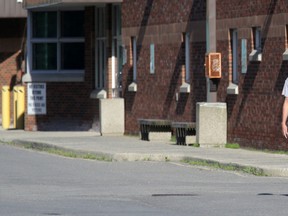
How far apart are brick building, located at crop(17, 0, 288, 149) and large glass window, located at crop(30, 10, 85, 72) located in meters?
0.03

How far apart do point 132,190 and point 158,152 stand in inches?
288

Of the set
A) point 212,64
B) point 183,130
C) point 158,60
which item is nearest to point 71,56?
point 158,60

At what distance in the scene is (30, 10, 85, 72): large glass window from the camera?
1490 inches

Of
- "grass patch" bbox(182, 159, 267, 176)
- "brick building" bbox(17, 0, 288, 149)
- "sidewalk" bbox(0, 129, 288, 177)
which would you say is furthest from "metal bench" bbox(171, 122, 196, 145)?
"grass patch" bbox(182, 159, 267, 176)

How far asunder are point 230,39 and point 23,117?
14.3 metres

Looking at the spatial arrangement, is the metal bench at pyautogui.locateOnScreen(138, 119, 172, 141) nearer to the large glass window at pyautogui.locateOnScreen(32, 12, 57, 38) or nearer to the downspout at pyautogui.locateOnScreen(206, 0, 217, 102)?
the downspout at pyautogui.locateOnScreen(206, 0, 217, 102)

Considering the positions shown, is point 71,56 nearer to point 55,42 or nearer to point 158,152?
point 55,42

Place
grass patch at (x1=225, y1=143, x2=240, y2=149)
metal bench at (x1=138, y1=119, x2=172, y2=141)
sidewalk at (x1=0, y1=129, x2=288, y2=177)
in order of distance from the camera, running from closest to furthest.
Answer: sidewalk at (x1=0, y1=129, x2=288, y2=177) < grass patch at (x1=225, y1=143, x2=240, y2=149) < metal bench at (x1=138, y1=119, x2=172, y2=141)

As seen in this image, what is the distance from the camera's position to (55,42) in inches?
1499

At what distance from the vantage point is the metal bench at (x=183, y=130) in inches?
1056

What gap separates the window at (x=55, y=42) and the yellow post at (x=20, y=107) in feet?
3.79

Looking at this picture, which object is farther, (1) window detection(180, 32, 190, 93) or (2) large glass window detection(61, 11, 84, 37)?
(2) large glass window detection(61, 11, 84, 37)

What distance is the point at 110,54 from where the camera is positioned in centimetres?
3478

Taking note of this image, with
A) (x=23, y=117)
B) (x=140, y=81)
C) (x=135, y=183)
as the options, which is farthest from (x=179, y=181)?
(x=23, y=117)
